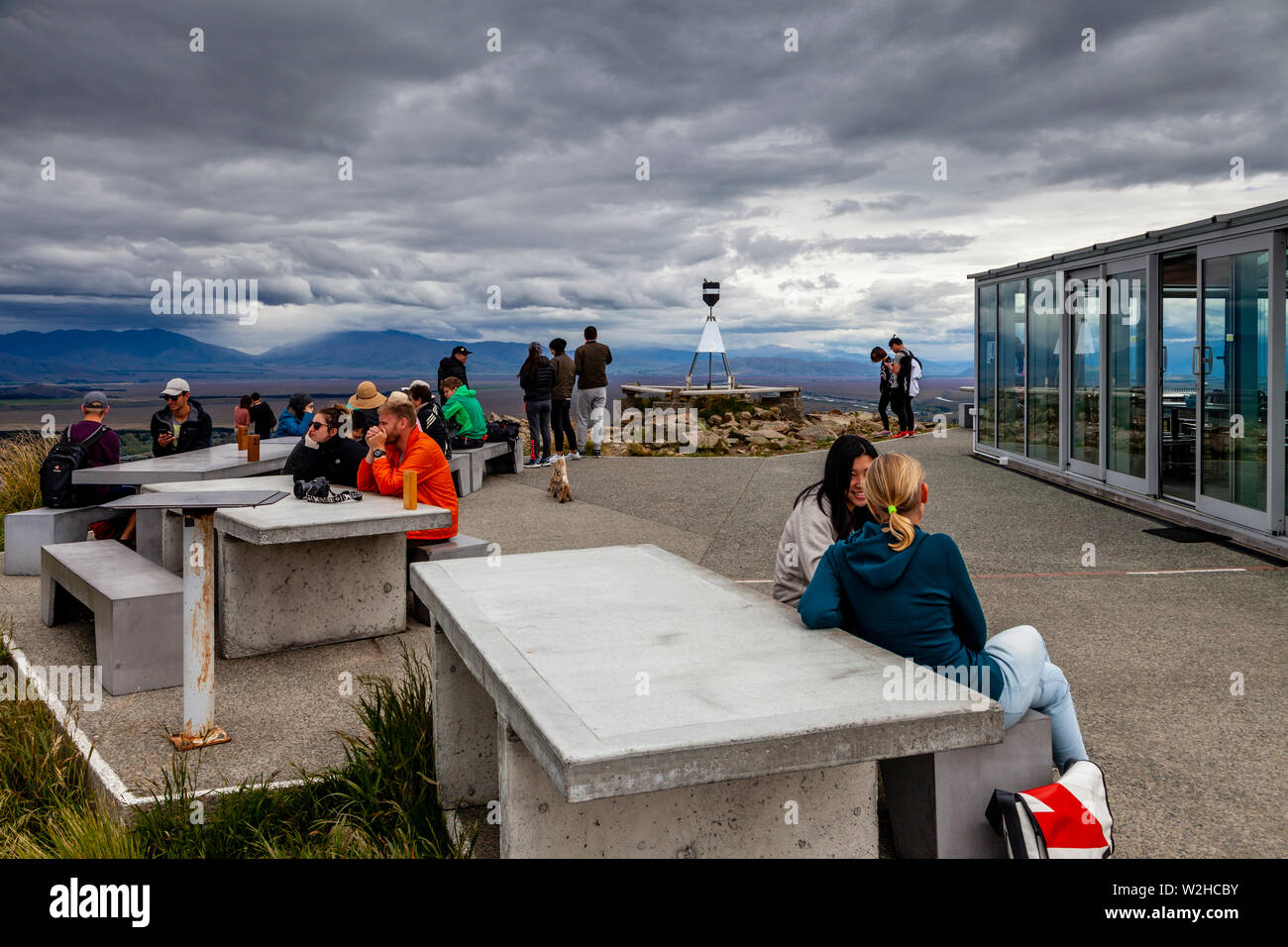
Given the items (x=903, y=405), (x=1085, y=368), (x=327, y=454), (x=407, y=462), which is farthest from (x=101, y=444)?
(x=903, y=405)

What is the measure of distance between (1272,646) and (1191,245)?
19.5ft

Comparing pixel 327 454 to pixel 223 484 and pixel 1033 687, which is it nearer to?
pixel 223 484

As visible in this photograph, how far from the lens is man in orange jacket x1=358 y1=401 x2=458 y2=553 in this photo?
707 cm

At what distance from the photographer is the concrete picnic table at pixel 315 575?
243 inches

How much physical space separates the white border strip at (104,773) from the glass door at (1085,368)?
460 inches

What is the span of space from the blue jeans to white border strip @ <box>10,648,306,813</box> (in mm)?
2826

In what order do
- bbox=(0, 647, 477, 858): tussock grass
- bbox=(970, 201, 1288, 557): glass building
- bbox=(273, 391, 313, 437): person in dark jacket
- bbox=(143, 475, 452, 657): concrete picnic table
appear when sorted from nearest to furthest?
bbox=(0, 647, 477, 858): tussock grass < bbox=(143, 475, 452, 657): concrete picnic table < bbox=(970, 201, 1288, 557): glass building < bbox=(273, 391, 313, 437): person in dark jacket

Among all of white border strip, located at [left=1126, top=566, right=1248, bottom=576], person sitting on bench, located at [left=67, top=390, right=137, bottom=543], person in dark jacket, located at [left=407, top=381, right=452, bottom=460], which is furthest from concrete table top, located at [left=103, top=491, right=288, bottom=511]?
white border strip, located at [left=1126, top=566, right=1248, bottom=576]

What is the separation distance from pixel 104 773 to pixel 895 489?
358 cm

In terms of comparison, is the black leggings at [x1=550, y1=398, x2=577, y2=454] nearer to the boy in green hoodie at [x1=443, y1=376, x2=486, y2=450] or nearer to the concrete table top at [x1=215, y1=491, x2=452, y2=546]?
the boy in green hoodie at [x1=443, y1=376, x2=486, y2=450]

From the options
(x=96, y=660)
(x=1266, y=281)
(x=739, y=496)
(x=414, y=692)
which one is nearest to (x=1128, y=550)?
(x=1266, y=281)

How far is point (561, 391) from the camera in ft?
56.6

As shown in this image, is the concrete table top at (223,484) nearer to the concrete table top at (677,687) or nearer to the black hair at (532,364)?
the concrete table top at (677,687)

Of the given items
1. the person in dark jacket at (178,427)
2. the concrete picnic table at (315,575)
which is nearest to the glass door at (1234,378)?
the concrete picnic table at (315,575)
